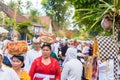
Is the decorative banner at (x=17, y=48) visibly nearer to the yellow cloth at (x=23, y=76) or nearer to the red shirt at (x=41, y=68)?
the yellow cloth at (x=23, y=76)

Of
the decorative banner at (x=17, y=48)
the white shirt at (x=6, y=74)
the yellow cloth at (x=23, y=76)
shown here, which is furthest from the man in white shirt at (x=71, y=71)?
the white shirt at (x=6, y=74)

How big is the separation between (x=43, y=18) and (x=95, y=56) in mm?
107200

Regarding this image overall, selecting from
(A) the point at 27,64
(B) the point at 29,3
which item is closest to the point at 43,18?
(B) the point at 29,3

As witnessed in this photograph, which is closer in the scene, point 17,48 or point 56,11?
point 17,48

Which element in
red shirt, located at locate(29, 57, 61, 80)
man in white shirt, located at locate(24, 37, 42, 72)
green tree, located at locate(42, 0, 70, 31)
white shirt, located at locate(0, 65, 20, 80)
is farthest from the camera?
green tree, located at locate(42, 0, 70, 31)

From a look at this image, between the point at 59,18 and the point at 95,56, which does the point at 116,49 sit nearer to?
the point at 95,56

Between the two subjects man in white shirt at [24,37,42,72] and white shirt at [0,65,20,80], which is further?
man in white shirt at [24,37,42,72]

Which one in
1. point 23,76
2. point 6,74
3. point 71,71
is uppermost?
point 6,74

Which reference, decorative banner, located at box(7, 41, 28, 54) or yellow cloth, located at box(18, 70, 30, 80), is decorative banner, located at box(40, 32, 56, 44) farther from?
yellow cloth, located at box(18, 70, 30, 80)

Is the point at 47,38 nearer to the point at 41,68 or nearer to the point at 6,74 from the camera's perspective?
the point at 41,68

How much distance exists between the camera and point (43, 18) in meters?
112

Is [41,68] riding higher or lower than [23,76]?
lower

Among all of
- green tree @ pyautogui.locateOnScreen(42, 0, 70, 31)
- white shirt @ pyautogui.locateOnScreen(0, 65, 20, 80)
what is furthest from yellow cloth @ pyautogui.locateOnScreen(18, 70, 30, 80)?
green tree @ pyautogui.locateOnScreen(42, 0, 70, 31)

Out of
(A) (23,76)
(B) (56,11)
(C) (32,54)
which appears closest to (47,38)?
(C) (32,54)
